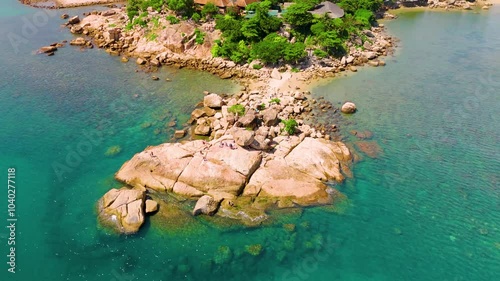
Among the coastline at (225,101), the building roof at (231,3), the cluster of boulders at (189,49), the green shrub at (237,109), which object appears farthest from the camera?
the building roof at (231,3)

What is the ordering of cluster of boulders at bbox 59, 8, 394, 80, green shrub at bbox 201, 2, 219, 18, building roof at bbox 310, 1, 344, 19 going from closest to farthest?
cluster of boulders at bbox 59, 8, 394, 80
green shrub at bbox 201, 2, 219, 18
building roof at bbox 310, 1, 344, 19

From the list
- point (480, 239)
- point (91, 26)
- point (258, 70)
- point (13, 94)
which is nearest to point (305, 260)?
point (480, 239)

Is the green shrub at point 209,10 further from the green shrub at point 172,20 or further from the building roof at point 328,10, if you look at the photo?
the building roof at point 328,10

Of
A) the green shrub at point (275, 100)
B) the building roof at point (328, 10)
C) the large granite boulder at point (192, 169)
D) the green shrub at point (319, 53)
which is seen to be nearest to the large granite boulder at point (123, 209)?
the large granite boulder at point (192, 169)

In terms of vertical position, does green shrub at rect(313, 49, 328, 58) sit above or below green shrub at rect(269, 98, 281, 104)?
above

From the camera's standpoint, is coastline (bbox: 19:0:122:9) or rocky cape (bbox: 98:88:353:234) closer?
rocky cape (bbox: 98:88:353:234)

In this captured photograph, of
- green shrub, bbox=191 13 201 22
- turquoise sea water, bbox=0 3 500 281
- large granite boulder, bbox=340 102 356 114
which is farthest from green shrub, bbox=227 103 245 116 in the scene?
green shrub, bbox=191 13 201 22

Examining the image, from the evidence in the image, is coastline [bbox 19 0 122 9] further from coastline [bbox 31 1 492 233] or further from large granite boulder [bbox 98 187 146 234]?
large granite boulder [bbox 98 187 146 234]
